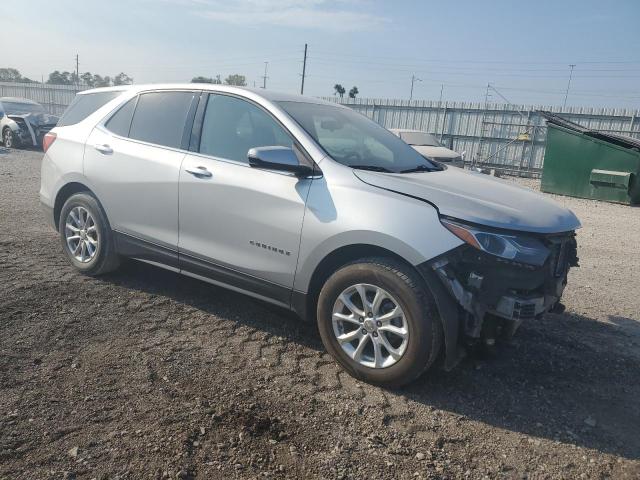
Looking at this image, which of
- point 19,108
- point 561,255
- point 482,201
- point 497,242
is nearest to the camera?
point 497,242

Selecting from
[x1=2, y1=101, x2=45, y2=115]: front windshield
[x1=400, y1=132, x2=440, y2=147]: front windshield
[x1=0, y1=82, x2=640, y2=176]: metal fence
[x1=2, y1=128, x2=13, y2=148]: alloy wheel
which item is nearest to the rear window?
[x1=400, y1=132, x2=440, y2=147]: front windshield

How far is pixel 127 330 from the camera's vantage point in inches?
151

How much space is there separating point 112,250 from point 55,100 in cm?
3386

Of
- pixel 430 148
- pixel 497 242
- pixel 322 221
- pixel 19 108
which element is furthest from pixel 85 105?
pixel 19 108

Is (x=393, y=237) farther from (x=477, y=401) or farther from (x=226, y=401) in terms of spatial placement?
(x=226, y=401)

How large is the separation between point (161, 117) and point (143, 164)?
441 millimetres

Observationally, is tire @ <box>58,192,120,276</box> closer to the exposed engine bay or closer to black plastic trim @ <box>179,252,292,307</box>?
black plastic trim @ <box>179,252,292,307</box>

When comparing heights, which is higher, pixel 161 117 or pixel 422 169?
pixel 161 117

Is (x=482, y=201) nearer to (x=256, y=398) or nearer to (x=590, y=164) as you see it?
(x=256, y=398)

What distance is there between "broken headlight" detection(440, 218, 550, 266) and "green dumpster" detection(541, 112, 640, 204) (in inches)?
463

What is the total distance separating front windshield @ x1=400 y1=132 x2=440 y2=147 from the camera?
14.4 metres

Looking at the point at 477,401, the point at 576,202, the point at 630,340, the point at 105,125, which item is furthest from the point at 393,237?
the point at 576,202

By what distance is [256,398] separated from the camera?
307 cm

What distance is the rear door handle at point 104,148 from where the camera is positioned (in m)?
4.54
